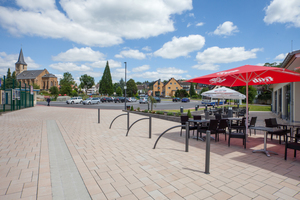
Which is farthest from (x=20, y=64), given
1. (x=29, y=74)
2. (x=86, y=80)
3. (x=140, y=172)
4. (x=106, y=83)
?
(x=140, y=172)

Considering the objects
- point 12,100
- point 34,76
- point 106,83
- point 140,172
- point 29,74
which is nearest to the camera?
point 140,172

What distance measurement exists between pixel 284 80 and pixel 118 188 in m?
6.88

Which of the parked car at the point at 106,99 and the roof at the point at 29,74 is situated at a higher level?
the roof at the point at 29,74

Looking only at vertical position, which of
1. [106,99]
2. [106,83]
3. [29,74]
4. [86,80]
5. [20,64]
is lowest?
[106,99]

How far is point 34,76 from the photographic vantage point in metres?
101

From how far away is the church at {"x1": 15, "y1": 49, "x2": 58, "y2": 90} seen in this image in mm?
99306

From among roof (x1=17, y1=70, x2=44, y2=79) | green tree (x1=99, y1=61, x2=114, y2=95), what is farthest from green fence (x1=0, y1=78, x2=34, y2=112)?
roof (x1=17, y1=70, x2=44, y2=79)

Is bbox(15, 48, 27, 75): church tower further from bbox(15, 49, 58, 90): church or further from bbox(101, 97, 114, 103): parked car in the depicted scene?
bbox(101, 97, 114, 103): parked car

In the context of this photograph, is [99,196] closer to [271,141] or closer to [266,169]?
[266,169]

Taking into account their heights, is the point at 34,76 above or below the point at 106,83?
above

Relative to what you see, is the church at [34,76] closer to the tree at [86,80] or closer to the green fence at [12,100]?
the tree at [86,80]

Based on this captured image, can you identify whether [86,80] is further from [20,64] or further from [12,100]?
[12,100]

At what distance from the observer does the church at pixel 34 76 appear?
99.3 m

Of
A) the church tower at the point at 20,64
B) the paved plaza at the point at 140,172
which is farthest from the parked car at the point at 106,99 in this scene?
the church tower at the point at 20,64
